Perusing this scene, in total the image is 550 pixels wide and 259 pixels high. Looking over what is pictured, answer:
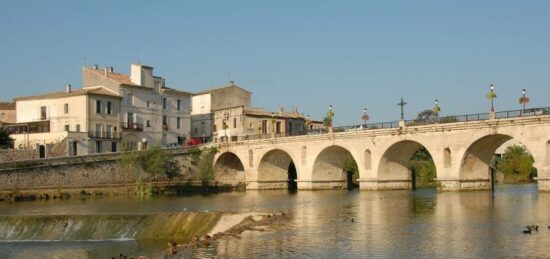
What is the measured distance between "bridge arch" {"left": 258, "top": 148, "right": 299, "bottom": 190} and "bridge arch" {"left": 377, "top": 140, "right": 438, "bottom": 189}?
1548 cm

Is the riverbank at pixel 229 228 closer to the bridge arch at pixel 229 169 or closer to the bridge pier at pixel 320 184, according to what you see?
the bridge pier at pixel 320 184

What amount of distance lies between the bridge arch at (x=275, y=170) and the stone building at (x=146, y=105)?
1539 cm

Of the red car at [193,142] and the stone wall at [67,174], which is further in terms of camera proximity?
the red car at [193,142]

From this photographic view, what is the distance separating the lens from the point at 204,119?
328ft

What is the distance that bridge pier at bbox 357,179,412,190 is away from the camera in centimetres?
6353

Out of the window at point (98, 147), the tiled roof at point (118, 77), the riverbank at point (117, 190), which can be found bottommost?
the riverbank at point (117, 190)

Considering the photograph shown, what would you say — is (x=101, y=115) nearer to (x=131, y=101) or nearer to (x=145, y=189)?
(x=131, y=101)

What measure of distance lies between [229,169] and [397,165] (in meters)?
26.2

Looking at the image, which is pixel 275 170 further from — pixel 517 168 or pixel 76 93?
pixel 517 168

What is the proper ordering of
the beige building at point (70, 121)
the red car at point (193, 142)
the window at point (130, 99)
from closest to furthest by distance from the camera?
the beige building at point (70, 121)
the window at point (130, 99)
the red car at point (193, 142)

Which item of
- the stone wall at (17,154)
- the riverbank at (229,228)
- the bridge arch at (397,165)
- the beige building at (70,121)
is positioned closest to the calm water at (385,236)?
the riverbank at (229,228)

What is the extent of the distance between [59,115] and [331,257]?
2442 inches

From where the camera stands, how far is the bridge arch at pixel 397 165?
204 feet

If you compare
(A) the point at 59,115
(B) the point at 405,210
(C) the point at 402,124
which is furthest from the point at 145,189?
(B) the point at 405,210
